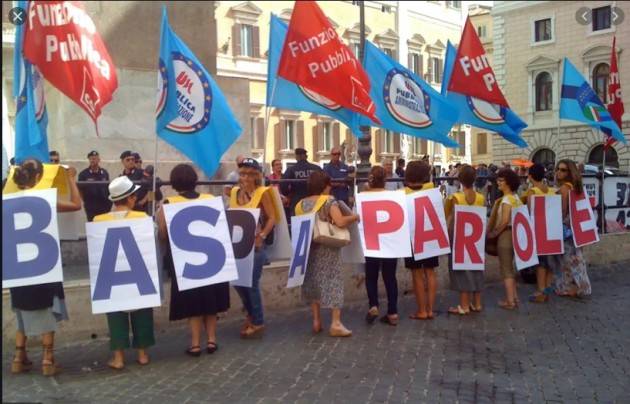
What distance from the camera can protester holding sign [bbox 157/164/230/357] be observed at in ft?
20.9

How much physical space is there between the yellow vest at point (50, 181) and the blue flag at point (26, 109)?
0.21 m

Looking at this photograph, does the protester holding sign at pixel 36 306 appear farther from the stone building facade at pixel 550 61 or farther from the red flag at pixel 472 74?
the stone building facade at pixel 550 61

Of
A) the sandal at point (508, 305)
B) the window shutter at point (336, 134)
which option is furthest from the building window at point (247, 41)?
the sandal at point (508, 305)

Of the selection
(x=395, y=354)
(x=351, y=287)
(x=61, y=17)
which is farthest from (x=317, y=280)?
(x=61, y=17)

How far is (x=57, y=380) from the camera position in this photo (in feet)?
18.6

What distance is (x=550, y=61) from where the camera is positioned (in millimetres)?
45125

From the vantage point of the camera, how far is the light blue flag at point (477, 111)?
10.1m

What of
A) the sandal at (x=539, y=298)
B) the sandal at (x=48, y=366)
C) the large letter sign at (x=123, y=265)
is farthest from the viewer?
the sandal at (x=539, y=298)

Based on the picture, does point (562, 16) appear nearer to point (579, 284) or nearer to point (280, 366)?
point (579, 284)

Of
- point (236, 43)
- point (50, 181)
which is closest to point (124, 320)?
point (50, 181)

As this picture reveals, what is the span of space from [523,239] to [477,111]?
2.33 m

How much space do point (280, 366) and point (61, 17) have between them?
3324 millimetres

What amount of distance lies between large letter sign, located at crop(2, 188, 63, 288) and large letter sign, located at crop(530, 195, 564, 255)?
18.6 ft

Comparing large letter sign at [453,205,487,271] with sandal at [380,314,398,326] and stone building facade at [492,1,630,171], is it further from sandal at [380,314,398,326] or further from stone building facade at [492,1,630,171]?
stone building facade at [492,1,630,171]
